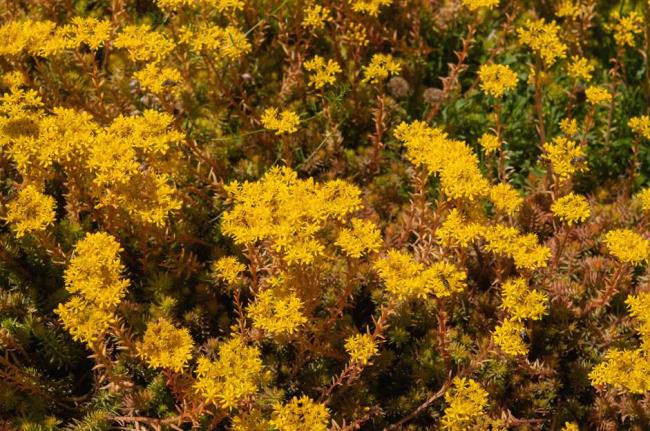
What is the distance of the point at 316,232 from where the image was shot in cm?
394

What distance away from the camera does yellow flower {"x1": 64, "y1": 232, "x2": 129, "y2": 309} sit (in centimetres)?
300

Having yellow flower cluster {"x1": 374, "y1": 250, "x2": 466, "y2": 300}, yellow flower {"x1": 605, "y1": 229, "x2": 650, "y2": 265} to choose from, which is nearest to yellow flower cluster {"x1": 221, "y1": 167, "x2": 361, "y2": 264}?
yellow flower cluster {"x1": 374, "y1": 250, "x2": 466, "y2": 300}

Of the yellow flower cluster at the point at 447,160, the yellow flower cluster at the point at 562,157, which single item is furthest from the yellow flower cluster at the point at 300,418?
the yellow flower cluster at the point at 562,157

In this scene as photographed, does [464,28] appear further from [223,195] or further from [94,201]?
[94,201]

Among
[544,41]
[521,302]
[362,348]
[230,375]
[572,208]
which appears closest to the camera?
[230,375]

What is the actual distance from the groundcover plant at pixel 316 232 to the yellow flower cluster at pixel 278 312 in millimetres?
11

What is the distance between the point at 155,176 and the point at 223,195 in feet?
1.95

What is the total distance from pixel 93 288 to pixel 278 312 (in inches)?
34.8

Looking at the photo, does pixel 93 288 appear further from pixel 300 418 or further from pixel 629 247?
pixel 629 247

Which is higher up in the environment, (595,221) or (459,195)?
(459,195)

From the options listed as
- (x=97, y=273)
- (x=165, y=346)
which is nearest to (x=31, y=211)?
(x=97, y=273)

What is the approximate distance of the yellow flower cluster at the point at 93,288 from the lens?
117 inches

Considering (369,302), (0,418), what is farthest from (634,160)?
(0,418)

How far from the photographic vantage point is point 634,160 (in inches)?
164
